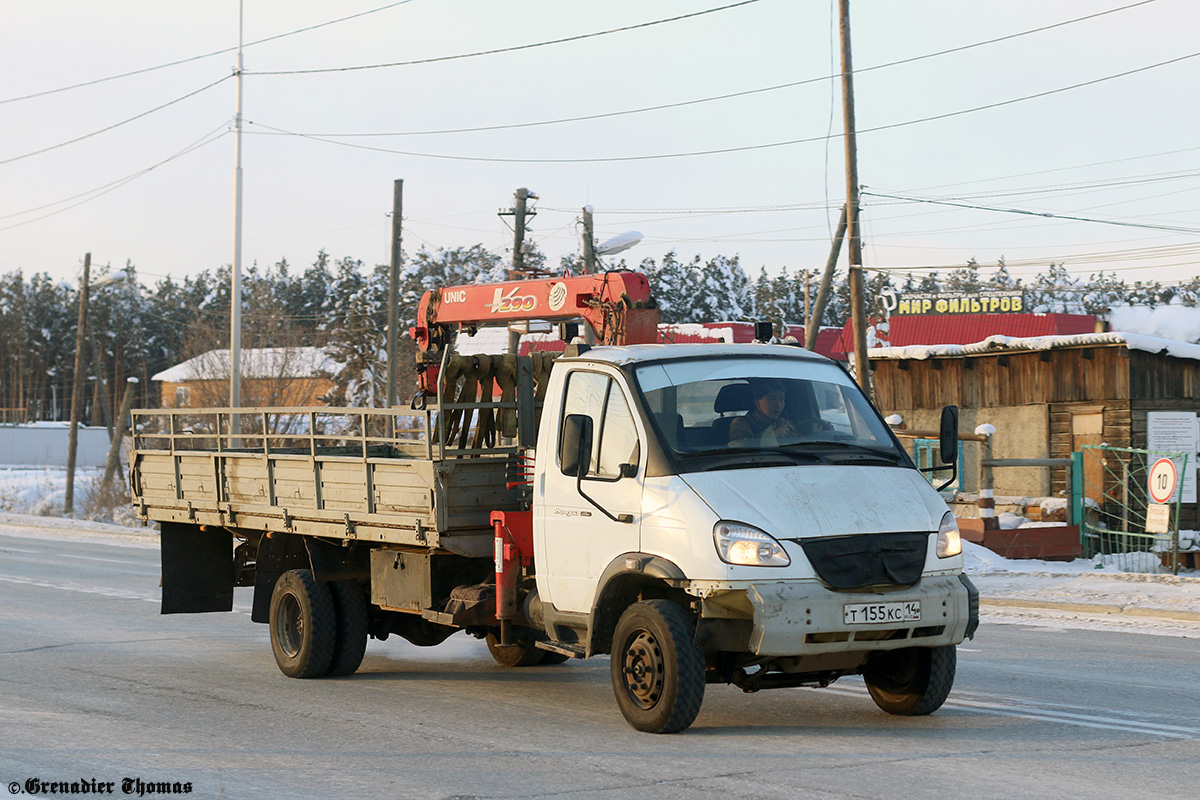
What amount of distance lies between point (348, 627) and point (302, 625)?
13.4 inches

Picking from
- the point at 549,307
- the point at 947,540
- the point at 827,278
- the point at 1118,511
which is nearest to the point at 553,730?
the point at 947,540

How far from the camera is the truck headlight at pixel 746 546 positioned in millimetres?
6887

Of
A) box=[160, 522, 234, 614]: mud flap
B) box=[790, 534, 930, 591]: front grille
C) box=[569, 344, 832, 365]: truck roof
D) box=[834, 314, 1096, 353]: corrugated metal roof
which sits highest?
box=[834, 314, 1096, 353]: corrugated metal roof

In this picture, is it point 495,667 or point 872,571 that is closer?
point 872,571

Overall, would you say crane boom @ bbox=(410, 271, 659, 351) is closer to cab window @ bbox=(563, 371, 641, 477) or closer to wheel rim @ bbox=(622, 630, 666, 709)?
cab window @ bbox=(563, 371, 641, 477)

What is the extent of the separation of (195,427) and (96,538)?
979 cm

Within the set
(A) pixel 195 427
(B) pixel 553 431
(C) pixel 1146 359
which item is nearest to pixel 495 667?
(B) pixel 553 431

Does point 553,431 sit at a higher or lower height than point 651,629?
higher

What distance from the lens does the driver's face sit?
7827 mm

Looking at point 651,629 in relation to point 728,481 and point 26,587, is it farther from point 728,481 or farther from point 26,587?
point 26,587

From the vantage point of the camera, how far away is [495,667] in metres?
10.4

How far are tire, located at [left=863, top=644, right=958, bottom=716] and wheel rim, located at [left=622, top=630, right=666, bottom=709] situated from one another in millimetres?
1366

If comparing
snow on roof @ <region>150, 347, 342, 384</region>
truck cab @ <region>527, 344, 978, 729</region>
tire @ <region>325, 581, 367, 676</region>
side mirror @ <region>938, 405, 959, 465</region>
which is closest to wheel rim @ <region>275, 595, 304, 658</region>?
tire @ <region>325, 581, 367, 676</region>

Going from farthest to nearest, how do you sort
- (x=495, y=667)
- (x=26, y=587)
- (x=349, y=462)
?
1. (x=26, y=587)
2. (x=495, y=667)
3. (x=349, y=462)
